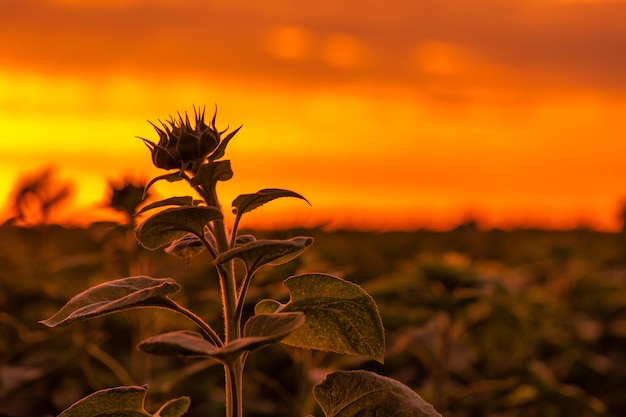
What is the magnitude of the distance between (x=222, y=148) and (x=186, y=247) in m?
0.27

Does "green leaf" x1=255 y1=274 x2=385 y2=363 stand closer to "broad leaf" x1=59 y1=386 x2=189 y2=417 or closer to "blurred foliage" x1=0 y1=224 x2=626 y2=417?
"broad leaf" x1=59 y1=386 x2=189 y2=417

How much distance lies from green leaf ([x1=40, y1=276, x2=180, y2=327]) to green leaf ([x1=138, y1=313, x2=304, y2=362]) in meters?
0.11

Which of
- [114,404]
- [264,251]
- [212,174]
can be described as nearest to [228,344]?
[264,251]

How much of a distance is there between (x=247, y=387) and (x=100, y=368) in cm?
105

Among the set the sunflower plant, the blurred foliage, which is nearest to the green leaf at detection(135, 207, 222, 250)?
the sunflower plant

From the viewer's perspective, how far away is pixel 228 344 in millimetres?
1650

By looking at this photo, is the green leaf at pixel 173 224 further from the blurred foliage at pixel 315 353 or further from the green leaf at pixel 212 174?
the blurred foliage at pixel 315 353

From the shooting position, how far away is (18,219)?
6.58 metres

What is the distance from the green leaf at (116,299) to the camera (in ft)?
5.90

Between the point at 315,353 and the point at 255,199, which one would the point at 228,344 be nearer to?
the point at 255,199

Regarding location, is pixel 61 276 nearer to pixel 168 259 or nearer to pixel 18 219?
pixel 18 219

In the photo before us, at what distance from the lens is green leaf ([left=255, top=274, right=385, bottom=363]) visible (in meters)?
1.95

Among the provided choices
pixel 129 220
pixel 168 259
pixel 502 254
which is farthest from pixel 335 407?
pixel 502 254

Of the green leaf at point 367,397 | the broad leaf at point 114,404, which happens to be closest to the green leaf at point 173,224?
the broad leaf at point 114,404
